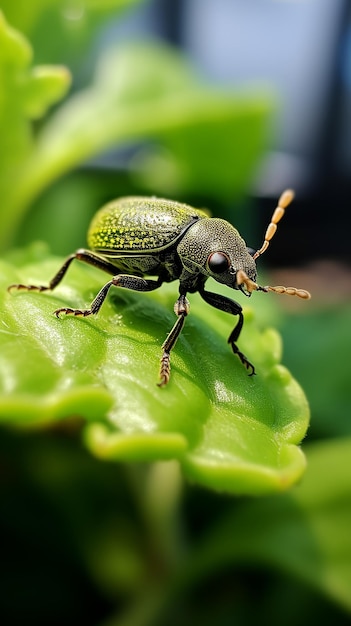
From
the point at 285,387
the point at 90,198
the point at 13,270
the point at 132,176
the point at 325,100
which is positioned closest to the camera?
the point at 285,387

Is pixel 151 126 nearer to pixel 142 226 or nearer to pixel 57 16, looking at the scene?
pixel 57 16

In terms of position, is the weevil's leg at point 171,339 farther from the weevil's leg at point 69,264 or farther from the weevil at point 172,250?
the weevil's leg at point 69,264

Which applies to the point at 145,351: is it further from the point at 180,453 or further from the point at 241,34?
the point at 241,34

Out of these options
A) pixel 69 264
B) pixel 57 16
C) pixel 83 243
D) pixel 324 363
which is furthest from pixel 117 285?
pixel 83 243

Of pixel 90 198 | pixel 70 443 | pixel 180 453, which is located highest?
pixel 180 453

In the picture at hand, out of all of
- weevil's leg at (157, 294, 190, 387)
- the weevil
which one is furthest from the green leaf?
the weevil

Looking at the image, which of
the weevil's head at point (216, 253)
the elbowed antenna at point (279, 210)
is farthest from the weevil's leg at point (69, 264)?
the elbowed antenna at point (279, 210)

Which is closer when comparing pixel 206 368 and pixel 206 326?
pixel 206 368

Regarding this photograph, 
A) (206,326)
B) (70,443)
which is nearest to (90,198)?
(70,443)
